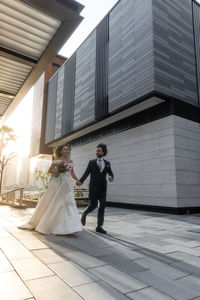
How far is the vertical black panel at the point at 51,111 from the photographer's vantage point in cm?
2064

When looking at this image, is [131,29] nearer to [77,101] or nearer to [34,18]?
[77,101]

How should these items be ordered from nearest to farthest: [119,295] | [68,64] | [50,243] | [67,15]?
[119,295]
[67,15]
[50,243]
[68,64]

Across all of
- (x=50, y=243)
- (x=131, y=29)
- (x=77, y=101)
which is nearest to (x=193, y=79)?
(x=131, y=29)

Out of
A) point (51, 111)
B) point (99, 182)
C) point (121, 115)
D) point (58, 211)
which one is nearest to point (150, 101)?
point (121, 115)

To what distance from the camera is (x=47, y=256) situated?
3176 millimetres

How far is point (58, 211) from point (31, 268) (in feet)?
6.95

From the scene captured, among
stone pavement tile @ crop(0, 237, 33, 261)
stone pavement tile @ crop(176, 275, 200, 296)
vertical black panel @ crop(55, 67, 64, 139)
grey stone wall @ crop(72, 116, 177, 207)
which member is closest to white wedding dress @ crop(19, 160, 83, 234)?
stone pavement tile @ crop(0, 237, 33, 261)

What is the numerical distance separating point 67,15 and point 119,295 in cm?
371

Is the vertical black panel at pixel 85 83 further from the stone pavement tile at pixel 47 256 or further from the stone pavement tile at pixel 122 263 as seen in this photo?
the stone pavement tile at pixel 122 263

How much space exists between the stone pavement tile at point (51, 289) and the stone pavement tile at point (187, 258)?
6.29 feet

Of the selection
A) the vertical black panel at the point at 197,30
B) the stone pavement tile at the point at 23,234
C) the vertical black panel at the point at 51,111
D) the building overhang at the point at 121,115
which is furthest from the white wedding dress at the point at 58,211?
the vertical black panel at the point at 51,111

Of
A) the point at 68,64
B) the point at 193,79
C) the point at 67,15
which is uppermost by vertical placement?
the point at 68,64

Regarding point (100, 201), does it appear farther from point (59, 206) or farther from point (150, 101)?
point (150, 101)

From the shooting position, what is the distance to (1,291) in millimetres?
2043
